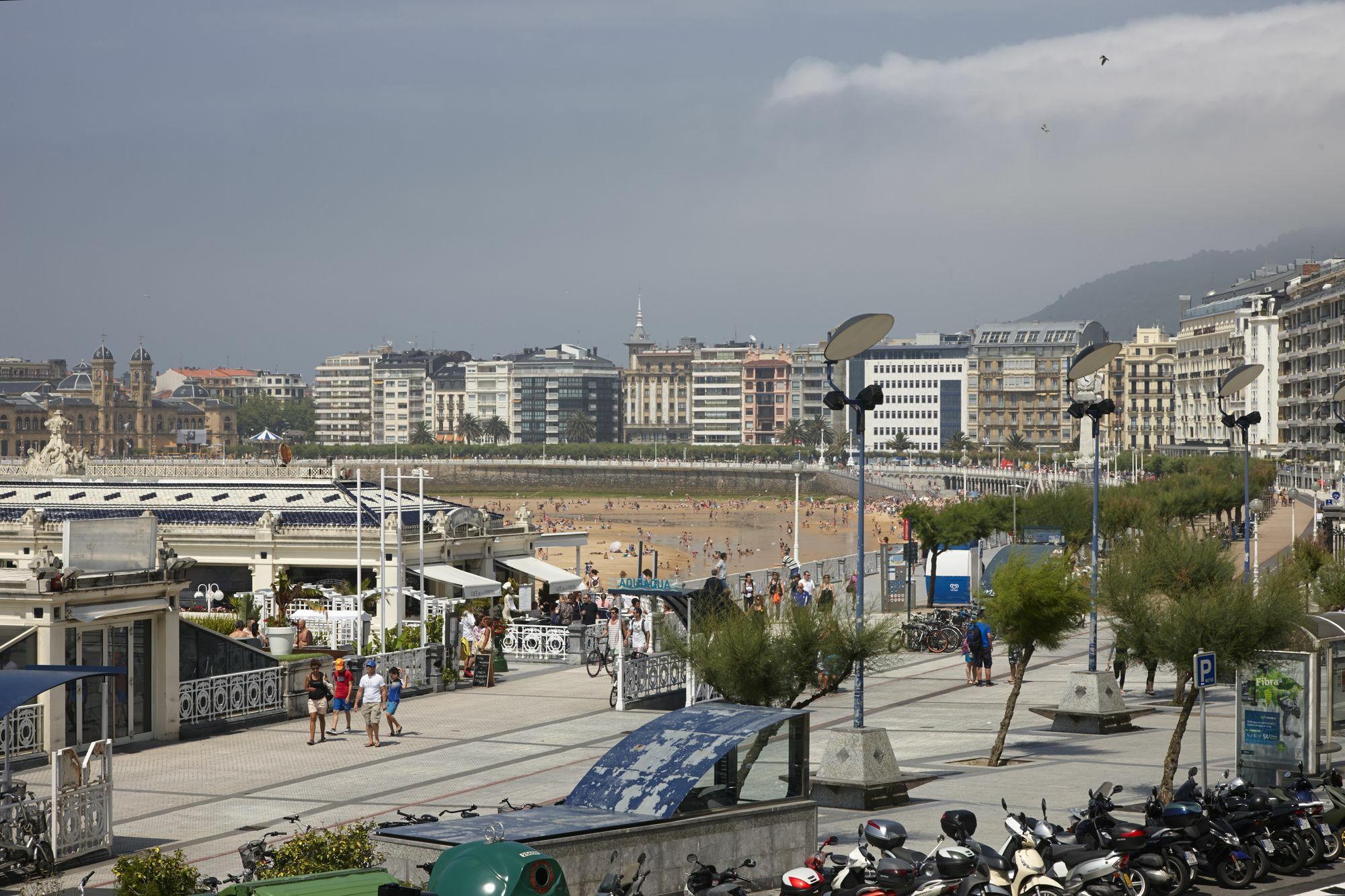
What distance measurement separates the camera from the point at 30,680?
15.0m

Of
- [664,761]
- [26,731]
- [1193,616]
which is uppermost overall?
[1193,616]

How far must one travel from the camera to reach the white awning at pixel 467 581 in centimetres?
3616

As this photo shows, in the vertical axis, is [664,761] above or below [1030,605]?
below

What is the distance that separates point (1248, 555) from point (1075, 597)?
1003 centimetres

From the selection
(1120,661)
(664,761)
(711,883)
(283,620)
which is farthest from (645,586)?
(711,883)

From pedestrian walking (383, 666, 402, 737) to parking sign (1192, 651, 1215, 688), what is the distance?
452 inches

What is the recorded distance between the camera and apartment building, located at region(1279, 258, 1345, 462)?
10912cm

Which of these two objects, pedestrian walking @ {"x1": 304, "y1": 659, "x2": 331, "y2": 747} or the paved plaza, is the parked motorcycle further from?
pedestrian walking @ {"x1": 304, "y1": 659, "x2": 331, "y2": 747}

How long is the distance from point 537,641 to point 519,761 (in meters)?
11.7

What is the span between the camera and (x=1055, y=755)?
21.2m

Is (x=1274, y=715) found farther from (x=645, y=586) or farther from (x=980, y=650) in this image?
(x=645, y=586)

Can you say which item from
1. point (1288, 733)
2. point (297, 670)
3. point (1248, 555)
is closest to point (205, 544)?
point (297, 670)

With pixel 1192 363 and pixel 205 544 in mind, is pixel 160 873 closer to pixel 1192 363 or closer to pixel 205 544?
pixel 205 544

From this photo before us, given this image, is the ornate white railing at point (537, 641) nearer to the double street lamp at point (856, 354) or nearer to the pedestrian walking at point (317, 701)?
the pedestrian walking at point (317, 701)
